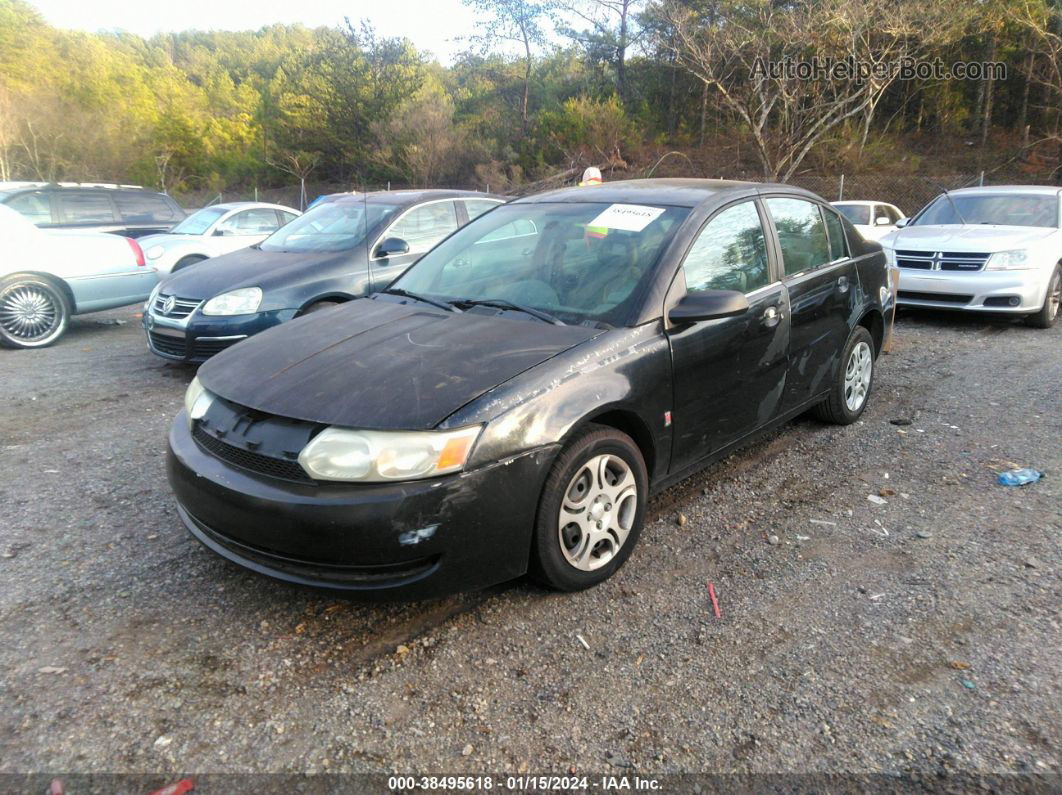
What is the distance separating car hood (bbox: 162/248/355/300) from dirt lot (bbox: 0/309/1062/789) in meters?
2.28

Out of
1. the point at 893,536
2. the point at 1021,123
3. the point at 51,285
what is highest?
the point at 1021,123

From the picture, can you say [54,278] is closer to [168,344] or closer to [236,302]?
[168,344]

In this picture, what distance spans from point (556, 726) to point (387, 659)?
0.69 meters

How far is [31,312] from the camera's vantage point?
25.7ft

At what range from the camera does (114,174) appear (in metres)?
37.0

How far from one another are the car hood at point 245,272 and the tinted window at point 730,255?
12.0ft

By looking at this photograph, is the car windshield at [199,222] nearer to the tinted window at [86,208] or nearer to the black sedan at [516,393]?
the tinted window at [86,208]

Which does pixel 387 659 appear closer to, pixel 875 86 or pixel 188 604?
pixel 188 604

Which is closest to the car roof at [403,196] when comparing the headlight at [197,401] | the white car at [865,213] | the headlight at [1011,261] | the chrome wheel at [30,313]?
the chrome wheel at [30,313]

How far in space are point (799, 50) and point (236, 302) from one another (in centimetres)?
2203

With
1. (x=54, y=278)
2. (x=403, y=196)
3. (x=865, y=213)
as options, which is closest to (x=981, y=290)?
(x=865, y=213)

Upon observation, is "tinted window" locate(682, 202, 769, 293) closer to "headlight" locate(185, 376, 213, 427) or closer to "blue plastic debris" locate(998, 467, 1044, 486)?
"blue plastic debris" locate(998, 467, 1044, 486)

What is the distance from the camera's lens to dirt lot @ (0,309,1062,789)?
7.30 ft

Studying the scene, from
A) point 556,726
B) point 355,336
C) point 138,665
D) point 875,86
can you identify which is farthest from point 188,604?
point 875,86
